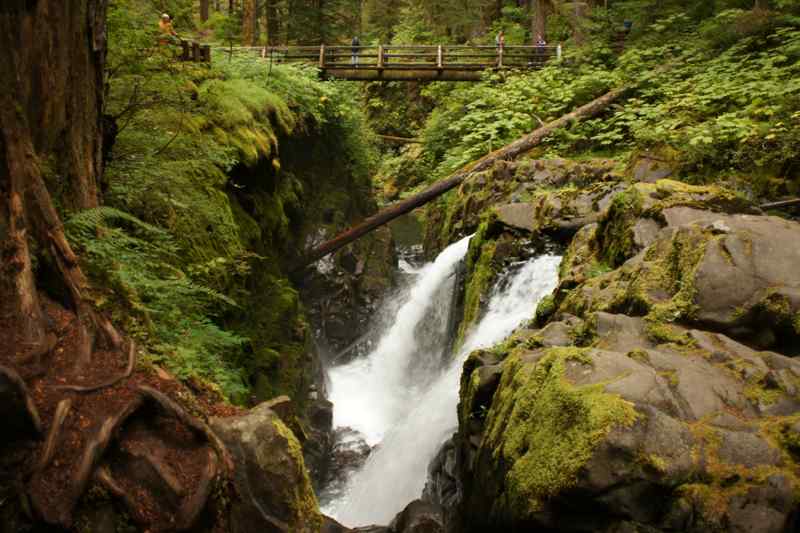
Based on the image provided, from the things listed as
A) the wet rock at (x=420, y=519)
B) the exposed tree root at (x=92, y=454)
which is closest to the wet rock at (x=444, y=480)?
the wet rock at (x=420, y=519)

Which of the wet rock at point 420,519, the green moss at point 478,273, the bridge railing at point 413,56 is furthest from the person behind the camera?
the bridge railing at point 413,56

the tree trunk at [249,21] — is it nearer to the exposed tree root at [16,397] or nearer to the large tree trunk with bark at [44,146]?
the large tree trunk with bark at [44,146]

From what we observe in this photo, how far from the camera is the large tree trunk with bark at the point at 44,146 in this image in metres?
3.74

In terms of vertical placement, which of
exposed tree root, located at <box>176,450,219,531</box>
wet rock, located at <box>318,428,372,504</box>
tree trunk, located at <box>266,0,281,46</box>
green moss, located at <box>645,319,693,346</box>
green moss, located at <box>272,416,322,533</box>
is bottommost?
wet rock, located at <box>318,428,372,504</box>

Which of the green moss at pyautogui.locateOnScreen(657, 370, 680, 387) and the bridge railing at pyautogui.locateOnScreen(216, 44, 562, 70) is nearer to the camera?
the green moss at pyautogui.locateOnScreen(657, 370, 680, 387)

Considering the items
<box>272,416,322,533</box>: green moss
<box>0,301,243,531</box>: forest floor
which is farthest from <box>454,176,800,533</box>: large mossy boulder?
<box>0,301,243,531</box>: forest floor

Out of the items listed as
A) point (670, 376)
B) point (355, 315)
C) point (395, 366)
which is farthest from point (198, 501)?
point (355, 315)

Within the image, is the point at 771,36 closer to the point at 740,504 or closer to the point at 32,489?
the point at 740,504

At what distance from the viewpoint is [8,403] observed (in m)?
3.12

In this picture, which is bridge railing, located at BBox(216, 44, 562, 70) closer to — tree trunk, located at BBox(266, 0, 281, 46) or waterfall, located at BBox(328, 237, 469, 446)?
tree trunk, located at BBox(266, 0, 281, 46)

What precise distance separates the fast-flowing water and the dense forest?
2.8 inches

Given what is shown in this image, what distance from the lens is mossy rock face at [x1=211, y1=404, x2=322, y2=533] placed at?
397 cm

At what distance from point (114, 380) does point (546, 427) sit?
3.09 m

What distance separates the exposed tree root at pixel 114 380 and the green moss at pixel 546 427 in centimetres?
291
